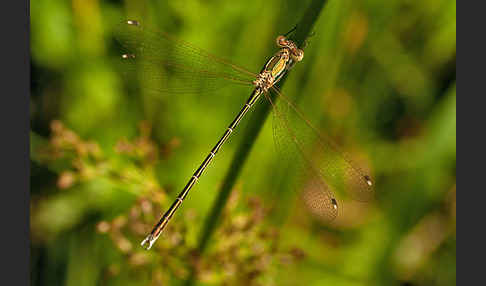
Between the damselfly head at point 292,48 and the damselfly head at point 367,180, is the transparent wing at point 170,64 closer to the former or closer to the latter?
the damselfly head at point 292,48

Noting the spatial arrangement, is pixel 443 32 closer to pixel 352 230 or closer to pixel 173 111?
pixel 352 230

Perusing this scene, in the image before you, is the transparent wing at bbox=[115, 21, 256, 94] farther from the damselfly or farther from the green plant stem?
the green plant stem

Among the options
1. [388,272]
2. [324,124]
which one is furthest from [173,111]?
[388,272]

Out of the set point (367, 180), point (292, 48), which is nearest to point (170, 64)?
point (292, 48)

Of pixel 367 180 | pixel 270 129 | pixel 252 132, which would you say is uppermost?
pixel 270 129

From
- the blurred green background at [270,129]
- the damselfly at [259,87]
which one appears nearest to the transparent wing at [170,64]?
the damselfly at [259,87]

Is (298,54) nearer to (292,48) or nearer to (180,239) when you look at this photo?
(292,48)
